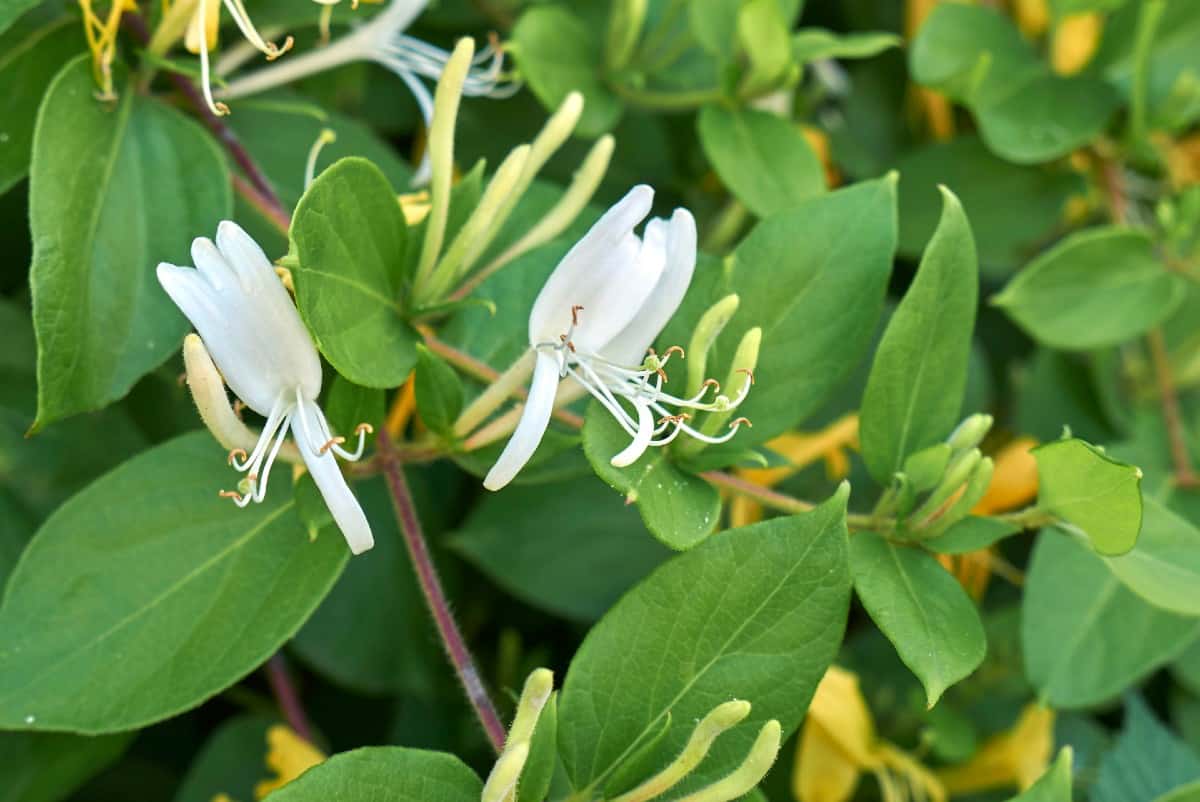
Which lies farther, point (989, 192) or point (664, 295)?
point (989, 192)

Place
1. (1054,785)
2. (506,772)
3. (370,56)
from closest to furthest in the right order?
(506,772), (1054,785), (370,56)

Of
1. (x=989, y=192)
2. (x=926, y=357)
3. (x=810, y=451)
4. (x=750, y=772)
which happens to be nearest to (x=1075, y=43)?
(x=989, y=192)

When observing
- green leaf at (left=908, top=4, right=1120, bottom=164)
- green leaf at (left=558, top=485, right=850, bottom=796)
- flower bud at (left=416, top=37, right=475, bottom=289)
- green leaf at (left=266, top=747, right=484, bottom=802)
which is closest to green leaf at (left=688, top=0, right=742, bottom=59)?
green leaf at (left=908, top=4, right=1120, bottom=164)

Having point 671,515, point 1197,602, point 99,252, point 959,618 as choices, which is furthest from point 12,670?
point 1197,602

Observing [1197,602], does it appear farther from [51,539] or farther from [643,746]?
[51,539]

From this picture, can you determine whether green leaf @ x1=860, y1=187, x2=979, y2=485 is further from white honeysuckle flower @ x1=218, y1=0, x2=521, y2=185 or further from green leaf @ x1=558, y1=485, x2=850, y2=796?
white honeysuckle flower @ x1=218, y1=0, x2=521, y2=185

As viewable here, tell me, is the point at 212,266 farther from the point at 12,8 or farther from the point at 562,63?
the point at 562,63
